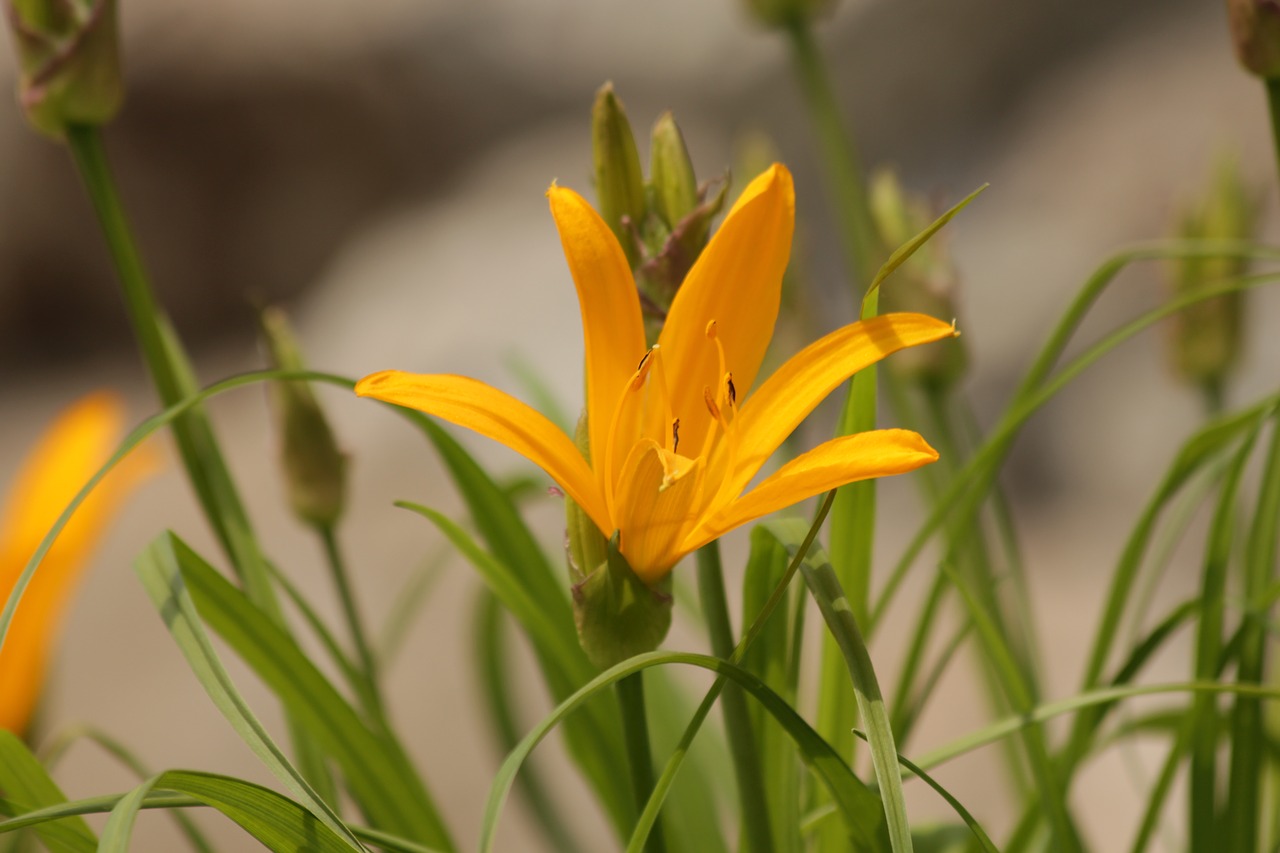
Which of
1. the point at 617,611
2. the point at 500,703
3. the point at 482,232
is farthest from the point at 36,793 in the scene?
the point at 482,232

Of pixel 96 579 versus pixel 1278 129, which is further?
pixel 96 579

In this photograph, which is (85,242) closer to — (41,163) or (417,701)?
(41,163)

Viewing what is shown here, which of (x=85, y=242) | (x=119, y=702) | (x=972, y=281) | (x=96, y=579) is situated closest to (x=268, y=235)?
(x=85, y=242)

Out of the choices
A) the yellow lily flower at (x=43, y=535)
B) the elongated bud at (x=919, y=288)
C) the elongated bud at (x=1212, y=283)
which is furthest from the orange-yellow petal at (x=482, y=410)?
the elongated bud at (x=1212, y=283)

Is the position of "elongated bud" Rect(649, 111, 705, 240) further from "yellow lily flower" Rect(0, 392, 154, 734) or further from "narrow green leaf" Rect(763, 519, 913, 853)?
"yellow lily flower" Rect(0, 392, 154, 734)

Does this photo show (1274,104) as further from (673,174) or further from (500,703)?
(500,703)

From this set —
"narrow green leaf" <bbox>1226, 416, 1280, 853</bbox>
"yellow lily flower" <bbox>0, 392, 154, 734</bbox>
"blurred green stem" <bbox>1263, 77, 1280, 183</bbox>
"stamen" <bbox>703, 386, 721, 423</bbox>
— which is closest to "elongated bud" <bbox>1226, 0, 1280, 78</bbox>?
"blurred green stem" <bbox>1263, 77, 1280, 183</bbox>
